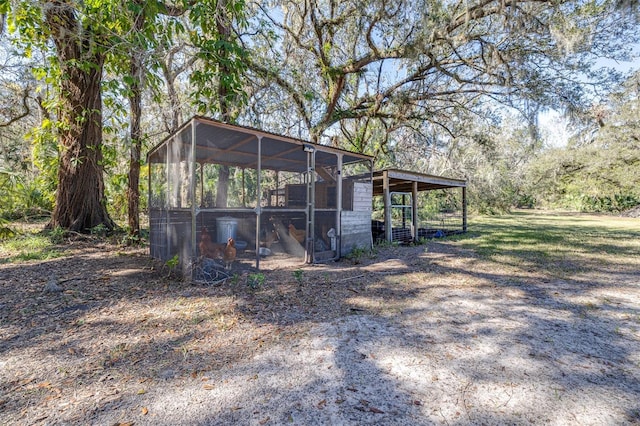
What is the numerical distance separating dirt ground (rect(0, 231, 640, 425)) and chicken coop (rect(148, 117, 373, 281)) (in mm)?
1201

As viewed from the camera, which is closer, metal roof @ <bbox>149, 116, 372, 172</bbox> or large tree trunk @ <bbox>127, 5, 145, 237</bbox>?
metal roof @ <bbox>149, 116, 372, 172</bbox>

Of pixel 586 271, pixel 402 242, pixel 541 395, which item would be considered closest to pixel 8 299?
pixel 541 395

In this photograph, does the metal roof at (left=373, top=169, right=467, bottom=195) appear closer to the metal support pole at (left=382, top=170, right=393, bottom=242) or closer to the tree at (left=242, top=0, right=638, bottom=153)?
the metal support pole at (left=382, top=170, right=393, bottom=242)

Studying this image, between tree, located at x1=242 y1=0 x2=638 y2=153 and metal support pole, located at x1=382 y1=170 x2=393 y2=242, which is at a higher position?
tree, located at x1=242 y1=0 x2=638 y2=153

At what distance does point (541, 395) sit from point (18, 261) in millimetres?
8275

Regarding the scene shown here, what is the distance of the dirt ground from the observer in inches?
77.2

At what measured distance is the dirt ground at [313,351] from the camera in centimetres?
196

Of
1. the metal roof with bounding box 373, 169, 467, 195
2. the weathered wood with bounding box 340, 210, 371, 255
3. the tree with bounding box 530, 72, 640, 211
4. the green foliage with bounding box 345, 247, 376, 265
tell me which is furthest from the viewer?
the tree with bounding box 530, 72, 640, 211

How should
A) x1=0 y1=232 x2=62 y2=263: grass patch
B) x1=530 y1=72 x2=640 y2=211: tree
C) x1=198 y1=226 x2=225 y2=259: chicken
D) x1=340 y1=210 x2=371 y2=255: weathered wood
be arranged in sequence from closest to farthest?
x1=0 y1=232 x2=62 y2=263: grass patch → x1=198 y1=226 x2=225 y2=259: chicken → x1=340 y1=210 x2=371 y2=255: weathered wood → x1=530 y1=72 x2=640 y2=211: tree

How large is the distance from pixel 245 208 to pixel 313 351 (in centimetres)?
367

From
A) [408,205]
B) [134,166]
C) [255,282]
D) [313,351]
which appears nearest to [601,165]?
[408,205]

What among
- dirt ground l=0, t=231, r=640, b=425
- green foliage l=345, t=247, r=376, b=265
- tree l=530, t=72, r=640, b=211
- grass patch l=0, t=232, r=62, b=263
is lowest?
dirt ground l=0, t=231, r=640, b=425

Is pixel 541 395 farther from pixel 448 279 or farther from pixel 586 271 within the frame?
pixel 586 271

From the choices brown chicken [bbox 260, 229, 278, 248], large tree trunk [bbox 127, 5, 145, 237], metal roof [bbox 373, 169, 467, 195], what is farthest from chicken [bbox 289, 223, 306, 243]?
large tree trunk [bbox 127, 5, 145, 237]
